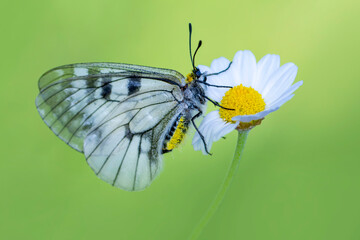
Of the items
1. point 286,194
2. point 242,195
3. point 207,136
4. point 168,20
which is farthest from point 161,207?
point 168,20

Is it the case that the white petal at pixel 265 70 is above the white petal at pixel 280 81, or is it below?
above

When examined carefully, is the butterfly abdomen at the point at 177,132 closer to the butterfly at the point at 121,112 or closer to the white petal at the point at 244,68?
the butterfly at the point at 121,112

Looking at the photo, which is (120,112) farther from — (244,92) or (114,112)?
(244,92)

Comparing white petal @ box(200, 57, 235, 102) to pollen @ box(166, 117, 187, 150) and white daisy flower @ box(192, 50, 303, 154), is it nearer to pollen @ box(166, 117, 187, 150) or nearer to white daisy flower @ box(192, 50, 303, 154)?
white daisy flower @ box(192, 50, 303, 154)

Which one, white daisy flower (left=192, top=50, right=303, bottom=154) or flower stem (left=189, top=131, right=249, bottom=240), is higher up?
white daisy flower (left=192, top=50, right=303, bottom=154)

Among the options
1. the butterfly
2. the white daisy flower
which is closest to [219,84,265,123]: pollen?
the white daisy flower

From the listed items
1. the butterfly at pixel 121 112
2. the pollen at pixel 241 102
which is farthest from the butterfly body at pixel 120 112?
the pollen at pixel 241 102
